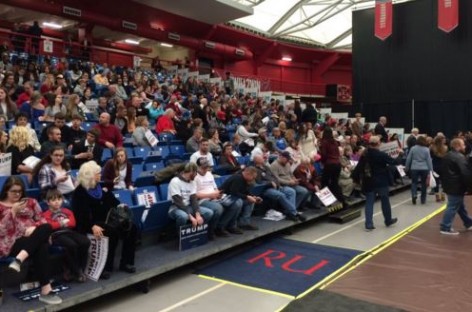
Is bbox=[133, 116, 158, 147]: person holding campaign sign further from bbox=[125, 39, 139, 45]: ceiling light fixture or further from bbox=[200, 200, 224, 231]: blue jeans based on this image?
bbox=[125, 39, 139, 45]: ceiling light fixture

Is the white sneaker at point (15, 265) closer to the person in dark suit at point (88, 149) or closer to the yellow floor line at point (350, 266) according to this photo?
the yellow floor line at point (350, 266)

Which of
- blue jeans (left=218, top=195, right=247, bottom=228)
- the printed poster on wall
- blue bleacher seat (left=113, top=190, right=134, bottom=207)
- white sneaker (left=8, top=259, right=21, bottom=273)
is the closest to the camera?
white sneaker (left=8, top=259, right=21, bottom=273)

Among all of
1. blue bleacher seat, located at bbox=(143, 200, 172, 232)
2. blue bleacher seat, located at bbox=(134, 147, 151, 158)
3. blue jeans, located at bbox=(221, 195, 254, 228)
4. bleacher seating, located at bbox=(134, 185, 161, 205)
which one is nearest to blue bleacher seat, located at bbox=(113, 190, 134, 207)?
bleacher seating, located at bbox=(134, 185, 161, 205)

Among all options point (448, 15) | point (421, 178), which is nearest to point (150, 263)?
point (421, 178)

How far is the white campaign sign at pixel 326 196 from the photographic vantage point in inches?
303

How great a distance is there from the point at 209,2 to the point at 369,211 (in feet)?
43.3

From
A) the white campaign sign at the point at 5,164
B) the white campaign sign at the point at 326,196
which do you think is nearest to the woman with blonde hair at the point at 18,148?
the white campaign sign at the point at 5,164

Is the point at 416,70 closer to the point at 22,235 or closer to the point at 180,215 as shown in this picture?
the point at 180,215

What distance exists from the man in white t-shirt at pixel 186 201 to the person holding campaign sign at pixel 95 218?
35.2 inches

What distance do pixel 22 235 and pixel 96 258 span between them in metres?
0.70

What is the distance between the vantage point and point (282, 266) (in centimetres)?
538

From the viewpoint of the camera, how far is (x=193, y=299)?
4426 millimetres

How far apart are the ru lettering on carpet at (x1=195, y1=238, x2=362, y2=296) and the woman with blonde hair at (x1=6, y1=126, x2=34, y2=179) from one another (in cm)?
254

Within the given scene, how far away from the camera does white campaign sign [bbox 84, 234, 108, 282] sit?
13.6 ft
